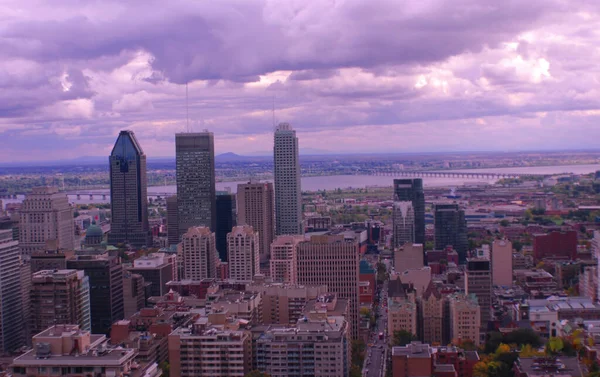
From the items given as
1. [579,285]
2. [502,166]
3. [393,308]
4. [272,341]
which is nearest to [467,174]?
[502,166]

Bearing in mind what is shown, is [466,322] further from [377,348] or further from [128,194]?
[128,194]

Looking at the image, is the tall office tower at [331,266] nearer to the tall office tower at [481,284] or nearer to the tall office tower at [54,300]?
the tall office tower at [481,284]

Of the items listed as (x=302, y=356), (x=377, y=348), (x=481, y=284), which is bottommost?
(x=377, y=348)

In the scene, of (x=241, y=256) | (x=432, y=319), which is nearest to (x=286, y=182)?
(x=241, y=256)

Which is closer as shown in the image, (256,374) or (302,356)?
(256,374)

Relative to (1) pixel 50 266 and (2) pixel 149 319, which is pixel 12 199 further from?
(2) pixel 149 319

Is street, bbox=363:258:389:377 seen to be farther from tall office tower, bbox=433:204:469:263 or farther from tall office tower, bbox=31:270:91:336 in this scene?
tall office tower, bbox=433:204:469:263
